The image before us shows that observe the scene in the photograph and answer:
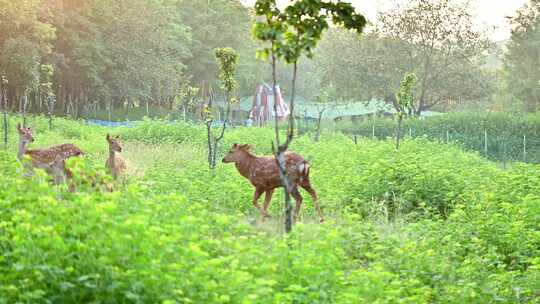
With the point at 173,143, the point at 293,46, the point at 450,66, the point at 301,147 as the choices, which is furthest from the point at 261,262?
the point at 450,66

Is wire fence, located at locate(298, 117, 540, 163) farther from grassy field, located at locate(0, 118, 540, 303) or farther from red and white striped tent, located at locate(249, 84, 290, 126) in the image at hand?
grassy field, located at locate(0, 118, 540, 303)

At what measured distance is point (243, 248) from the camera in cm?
796

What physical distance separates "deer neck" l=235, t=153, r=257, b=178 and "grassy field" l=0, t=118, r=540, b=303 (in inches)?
18.9

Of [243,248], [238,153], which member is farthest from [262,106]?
[243,248]

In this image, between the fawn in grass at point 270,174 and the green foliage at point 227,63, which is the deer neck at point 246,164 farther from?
the green foliage at point 227,63

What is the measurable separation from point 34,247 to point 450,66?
169 feet

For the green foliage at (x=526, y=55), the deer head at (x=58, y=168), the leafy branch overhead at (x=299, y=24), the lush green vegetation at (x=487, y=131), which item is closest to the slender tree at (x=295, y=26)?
the leafy branch overhead at (x=299, y=24)

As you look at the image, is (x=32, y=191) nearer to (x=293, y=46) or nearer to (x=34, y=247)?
(x=34, y=247)

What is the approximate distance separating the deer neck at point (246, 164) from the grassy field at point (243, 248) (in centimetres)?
→ 48

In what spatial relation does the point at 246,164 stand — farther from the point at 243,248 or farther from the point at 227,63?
the point at 227,63

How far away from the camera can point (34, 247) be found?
7.45m

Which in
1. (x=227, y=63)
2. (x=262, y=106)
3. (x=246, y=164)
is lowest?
(x=246, y=164)

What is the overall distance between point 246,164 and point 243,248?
262 inches

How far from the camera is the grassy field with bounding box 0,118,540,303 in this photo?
23.6 ft
